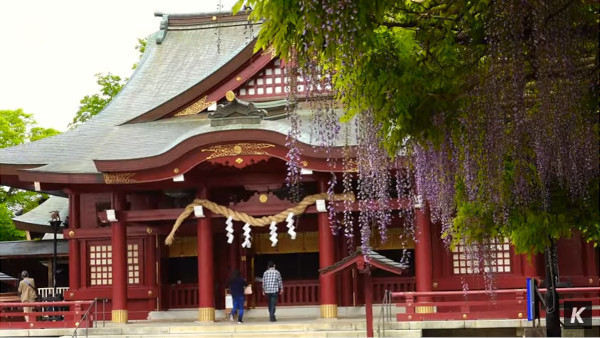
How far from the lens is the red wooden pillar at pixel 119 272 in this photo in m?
21.6

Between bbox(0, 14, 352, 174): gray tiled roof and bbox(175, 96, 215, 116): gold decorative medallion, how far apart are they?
149 millimetres

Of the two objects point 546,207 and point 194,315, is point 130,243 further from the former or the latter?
point 546,207

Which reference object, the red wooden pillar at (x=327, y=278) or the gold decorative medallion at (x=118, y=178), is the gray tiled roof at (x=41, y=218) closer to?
the gold decorative medallion at (x=118, y=178)

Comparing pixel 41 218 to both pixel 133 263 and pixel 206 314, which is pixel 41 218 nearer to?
pixel 133 263

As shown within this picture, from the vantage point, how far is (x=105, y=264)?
76.8 ft

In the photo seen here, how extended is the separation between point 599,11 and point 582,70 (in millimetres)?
604

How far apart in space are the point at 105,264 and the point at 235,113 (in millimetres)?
5079

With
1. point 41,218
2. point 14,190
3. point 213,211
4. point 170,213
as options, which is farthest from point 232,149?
point 14,190

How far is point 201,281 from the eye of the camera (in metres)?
21.1

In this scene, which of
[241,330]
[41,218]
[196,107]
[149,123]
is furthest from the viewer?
[41,218]

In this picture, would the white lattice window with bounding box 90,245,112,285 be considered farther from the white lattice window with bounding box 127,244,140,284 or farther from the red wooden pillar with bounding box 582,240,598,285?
the red wooden pillar with bounding box 582,240,598,285

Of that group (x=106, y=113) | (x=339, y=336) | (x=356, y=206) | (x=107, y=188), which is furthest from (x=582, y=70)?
(x=106, y=113)

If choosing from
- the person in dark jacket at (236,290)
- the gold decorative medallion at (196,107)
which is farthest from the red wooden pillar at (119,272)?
the gold decorative medallion at (196,107)

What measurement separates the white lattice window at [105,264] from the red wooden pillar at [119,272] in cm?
158
